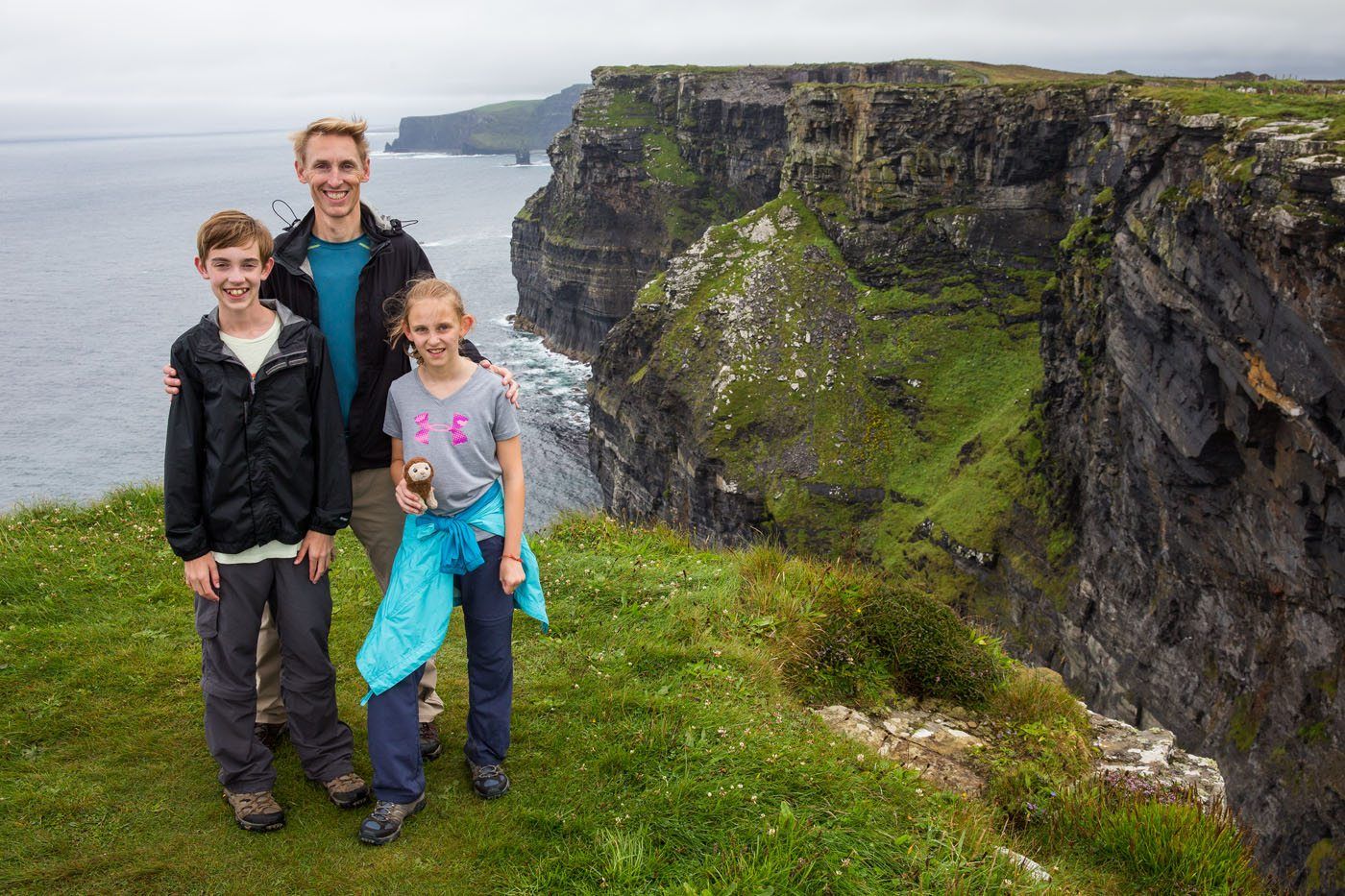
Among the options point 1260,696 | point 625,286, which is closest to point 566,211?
point 625,286

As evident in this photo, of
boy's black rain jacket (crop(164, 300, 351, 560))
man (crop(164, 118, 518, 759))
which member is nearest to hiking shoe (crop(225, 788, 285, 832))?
man (crop(164, 118, 518, 759))

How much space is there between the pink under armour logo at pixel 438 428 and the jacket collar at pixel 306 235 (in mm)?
1337

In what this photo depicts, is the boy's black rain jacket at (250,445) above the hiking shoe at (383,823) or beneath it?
above

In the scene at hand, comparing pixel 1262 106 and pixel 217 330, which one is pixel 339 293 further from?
pixel 1262 106

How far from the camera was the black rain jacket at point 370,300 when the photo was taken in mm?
6676

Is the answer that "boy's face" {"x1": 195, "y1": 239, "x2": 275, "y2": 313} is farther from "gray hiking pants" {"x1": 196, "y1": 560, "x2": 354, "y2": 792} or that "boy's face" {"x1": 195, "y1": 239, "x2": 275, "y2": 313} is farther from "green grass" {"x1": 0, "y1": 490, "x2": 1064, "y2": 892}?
"green grass" {"x1": 0, "y1": 490, "x2": 1064, "y2": 892}

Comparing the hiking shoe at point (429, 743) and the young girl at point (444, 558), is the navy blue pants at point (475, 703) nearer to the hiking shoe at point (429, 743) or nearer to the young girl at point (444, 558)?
the young girl at point (444, 558)

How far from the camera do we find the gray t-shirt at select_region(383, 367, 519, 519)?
21.2 feet

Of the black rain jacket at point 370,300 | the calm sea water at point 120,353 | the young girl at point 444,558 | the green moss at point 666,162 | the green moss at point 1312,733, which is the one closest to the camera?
the young girl at point 444,558

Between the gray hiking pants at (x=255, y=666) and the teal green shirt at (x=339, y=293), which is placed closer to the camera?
the gray hiking pants at (x=255, y=666)

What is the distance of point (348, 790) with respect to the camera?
659cm

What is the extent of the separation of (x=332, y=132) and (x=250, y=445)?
89.9 inches

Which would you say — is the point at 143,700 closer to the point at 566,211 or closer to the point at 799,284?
the point at 799,284

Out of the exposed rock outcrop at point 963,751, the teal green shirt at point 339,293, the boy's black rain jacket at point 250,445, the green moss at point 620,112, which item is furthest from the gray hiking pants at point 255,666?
the green moss at point 620,112
